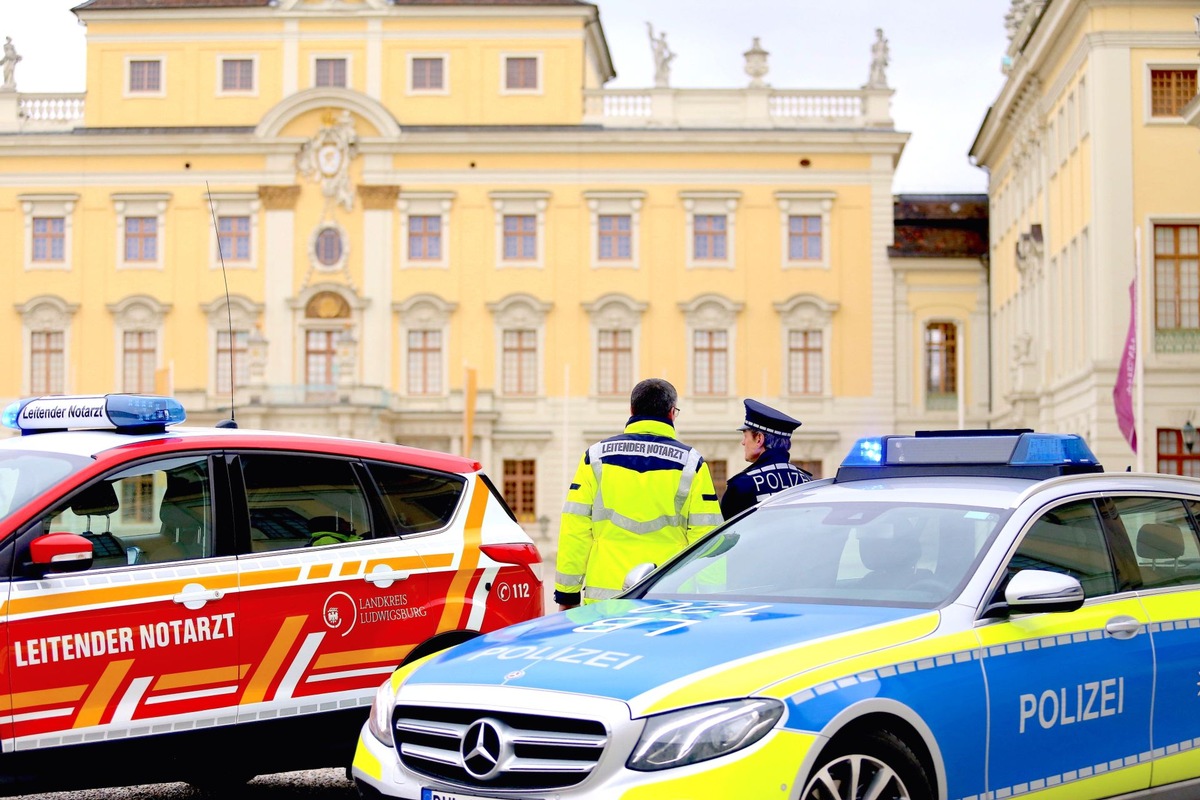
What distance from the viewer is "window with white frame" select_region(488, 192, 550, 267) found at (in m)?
52.8

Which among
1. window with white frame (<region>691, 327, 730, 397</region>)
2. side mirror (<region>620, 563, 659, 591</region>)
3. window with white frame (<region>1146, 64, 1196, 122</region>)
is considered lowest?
side mirror (<region>620, 563, 659, 591</region>)

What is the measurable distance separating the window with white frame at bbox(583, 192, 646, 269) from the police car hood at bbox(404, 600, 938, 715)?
47.6 m

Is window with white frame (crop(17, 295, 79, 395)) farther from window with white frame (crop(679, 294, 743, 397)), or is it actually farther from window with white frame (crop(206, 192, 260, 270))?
window with white frame (crop(679, 294, 743, 397))

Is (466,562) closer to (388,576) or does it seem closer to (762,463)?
(388,576)

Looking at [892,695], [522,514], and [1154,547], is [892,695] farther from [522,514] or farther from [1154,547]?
[522,514]

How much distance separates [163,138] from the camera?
174 feet

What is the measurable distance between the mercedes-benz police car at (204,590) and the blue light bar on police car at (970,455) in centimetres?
188

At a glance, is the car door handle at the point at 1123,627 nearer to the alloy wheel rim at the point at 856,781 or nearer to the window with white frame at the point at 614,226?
the alloy wheel rim at the point at 856,781

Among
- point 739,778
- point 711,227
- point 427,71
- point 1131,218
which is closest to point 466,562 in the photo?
point 739,778

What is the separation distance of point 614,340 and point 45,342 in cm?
1869

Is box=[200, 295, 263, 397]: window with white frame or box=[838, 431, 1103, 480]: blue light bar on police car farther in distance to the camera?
box=[200, 295, 263, 397]: window with white frame

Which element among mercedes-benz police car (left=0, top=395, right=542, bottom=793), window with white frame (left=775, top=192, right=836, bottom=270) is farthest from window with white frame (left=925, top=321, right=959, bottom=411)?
mercedes-benz police car (left=0, top=395, right=542, bottom=793)

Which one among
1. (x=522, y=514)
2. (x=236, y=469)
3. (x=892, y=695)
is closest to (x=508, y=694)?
(x=892, y=695)

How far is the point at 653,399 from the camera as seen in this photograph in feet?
25.6
